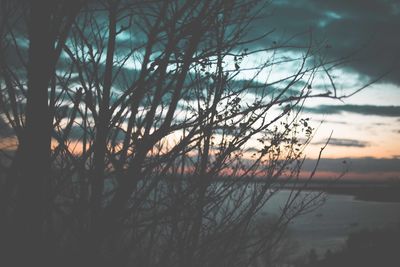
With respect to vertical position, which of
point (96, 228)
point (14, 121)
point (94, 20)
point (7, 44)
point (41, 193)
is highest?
point (94, 20)

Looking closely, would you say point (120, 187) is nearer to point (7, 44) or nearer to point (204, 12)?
point (204, 12)

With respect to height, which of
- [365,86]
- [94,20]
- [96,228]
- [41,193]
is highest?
[94,20]

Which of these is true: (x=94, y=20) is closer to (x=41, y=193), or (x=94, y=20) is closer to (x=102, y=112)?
(x=102, y=112)

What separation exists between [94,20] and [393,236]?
1725 inches

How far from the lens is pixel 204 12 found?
8.32ft

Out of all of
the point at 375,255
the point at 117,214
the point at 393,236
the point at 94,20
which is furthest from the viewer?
the point at 393,236

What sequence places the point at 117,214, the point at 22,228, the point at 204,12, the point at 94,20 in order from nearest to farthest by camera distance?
the point at 22,228 < the point at 117,214 < the point at 204,12 < the point at 94,20

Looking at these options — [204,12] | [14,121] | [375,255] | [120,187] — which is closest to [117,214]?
[120,187]

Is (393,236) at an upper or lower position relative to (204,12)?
lower

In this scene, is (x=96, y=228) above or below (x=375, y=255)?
above

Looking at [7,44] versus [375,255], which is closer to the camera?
[7,44]

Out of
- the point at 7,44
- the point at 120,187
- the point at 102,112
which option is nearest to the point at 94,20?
the point at 7,44

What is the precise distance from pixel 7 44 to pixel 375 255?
127 ft

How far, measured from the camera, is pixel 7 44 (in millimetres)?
3066
